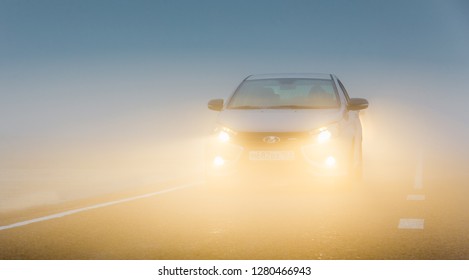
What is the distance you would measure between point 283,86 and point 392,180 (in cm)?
370

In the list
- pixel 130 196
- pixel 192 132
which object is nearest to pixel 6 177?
pixel 130 196

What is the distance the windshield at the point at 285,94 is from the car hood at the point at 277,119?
376 mm

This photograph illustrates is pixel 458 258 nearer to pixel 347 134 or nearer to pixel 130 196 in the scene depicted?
pixel 347 134

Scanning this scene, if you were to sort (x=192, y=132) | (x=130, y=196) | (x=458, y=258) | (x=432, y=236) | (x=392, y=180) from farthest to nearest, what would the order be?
(x=192, y=132), (x=392, y=180), (x=130, y=196), (x=432, y=236), (x=458, y=258)

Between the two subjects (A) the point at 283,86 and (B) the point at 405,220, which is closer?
(B) the point at 405,220

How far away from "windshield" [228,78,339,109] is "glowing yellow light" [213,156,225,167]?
3.83 feet

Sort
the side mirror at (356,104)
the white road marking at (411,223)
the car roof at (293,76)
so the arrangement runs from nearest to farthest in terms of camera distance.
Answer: the white road marking at (411,223) < the side mirror at (356,104) < the car roof at (293,76)

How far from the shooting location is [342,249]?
7.79m

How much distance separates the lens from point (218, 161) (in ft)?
37.9

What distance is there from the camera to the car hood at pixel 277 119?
11328 mm

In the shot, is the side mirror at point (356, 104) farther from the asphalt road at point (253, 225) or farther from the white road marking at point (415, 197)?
the white road marking at point (415, 197)

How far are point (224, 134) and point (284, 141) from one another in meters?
0.84

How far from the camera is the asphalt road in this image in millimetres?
7698

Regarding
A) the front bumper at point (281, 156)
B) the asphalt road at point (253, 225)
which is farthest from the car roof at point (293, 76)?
the front bumper at point (281, 156)
